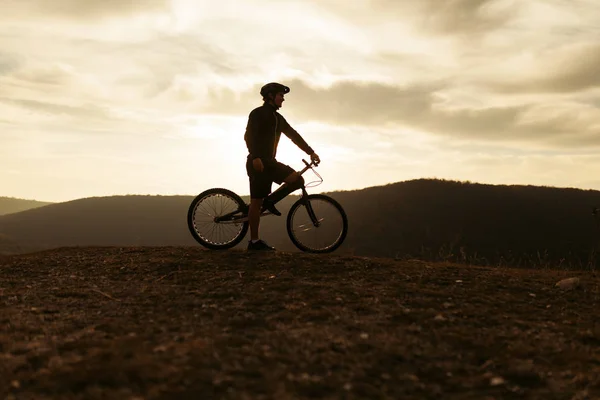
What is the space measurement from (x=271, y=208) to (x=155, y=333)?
426cm

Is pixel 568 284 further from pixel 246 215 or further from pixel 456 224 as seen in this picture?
pixel 456 224

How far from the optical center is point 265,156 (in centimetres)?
812

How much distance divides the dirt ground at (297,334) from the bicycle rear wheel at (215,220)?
4.53ft

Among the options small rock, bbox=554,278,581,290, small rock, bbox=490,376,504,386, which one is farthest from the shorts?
small rock, bbox=490,376,504,386

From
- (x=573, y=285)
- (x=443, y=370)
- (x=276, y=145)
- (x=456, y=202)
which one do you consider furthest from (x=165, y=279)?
(x=456, y=202)

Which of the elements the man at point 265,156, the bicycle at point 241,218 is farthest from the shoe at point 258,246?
the bicycle at point 241,218

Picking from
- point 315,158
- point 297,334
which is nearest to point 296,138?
point 315,158

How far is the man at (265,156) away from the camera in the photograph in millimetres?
8047

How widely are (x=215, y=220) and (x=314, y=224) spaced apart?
5.28 ft

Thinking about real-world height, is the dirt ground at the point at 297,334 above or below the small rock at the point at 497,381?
above

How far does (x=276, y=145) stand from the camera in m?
8.35

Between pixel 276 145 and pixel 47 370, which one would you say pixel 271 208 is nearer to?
pixel 276 145

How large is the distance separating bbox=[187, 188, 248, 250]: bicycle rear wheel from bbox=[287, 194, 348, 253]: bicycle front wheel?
0.83 m

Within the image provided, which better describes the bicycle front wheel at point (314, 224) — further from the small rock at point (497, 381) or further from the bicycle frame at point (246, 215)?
the small rock at point (497, 381)
